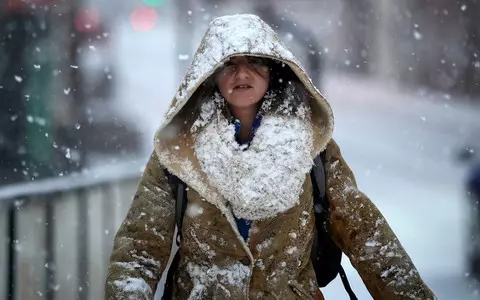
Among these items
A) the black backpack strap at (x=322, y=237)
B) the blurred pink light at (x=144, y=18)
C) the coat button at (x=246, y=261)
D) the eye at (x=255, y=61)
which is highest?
the blurred pink light at (x=144, y=18)

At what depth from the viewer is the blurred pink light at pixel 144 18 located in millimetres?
16000

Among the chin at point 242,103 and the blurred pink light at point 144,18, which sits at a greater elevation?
the blurred pink light at point 144,18

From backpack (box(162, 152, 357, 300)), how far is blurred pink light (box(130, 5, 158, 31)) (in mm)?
13721

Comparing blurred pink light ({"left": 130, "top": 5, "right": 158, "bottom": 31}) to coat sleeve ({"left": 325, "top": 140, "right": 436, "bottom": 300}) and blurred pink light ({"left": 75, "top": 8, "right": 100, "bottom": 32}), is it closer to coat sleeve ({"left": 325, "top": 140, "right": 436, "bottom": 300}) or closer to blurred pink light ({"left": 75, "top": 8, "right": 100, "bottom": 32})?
blurred pink light ({"left": 75, "top": 8, "right": 100, "bottom": 32})

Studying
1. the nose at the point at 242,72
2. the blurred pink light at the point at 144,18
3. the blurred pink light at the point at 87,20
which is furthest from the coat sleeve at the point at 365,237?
the blurred pink light at the point at 144,18

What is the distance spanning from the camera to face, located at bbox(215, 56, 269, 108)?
2.45m

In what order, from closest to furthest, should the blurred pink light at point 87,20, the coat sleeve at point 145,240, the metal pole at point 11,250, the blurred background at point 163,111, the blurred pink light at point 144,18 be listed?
the coat sleeve at point 145,240 → the metal pole at point 11,250 → the blurred background at point 163,111 → the blurred pink light at point 87,20 → the blurred pink light at point 144,18

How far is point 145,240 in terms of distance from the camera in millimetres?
2379

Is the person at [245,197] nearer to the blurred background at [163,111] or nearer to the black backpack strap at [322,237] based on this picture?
the black backpack strap at [322,237]

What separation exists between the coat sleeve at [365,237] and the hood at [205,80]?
0.56 ft

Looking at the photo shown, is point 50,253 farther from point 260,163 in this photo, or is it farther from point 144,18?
point 144,18

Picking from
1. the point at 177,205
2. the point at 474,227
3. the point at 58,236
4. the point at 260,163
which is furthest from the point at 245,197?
the point at 474,227

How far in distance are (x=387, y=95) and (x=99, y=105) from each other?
5143mm

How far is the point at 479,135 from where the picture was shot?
1020cm
